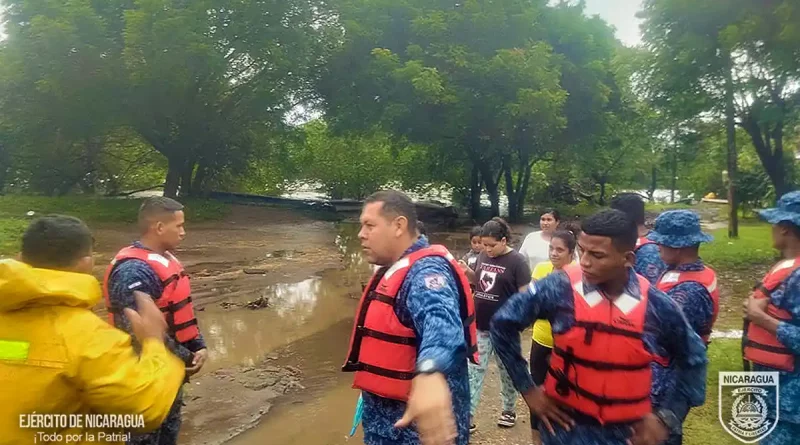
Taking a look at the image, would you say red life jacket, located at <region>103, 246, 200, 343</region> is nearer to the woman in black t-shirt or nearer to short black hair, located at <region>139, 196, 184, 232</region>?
short black hair, located at <region>139, 196, 184, 232</region>

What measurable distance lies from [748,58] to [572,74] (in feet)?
31.4

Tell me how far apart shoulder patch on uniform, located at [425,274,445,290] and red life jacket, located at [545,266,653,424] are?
54 cm

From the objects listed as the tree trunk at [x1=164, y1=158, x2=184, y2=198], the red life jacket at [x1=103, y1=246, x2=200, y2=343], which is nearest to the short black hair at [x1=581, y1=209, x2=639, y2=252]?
the red life jacket at [x1=103, y1=246, x2=200, y2=343]

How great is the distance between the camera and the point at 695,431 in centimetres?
464

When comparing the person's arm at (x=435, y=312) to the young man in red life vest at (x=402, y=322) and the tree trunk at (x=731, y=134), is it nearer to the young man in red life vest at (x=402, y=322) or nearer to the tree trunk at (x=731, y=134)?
the young man in red life vest at (x=402, y=322)

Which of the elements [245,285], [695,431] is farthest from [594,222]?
[245,285]

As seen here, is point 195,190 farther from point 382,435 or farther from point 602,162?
point 382,435

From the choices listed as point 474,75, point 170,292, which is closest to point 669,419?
point 170,292

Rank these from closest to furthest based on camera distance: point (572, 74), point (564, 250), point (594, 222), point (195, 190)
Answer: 1. point (594, 222)
2. point (564, 250)
3. point (572, 74)
4. point (195, 190)

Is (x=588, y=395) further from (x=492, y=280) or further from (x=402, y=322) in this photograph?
(x=492, y=280)

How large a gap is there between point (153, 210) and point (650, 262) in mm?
3265

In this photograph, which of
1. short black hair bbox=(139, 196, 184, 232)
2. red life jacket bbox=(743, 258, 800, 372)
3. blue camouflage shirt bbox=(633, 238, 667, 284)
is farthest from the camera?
blue camouflage shirt bbox=(633, 238, 667, 284)

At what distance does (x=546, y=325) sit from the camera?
13.4 feet

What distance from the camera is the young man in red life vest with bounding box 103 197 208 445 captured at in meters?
3.22
